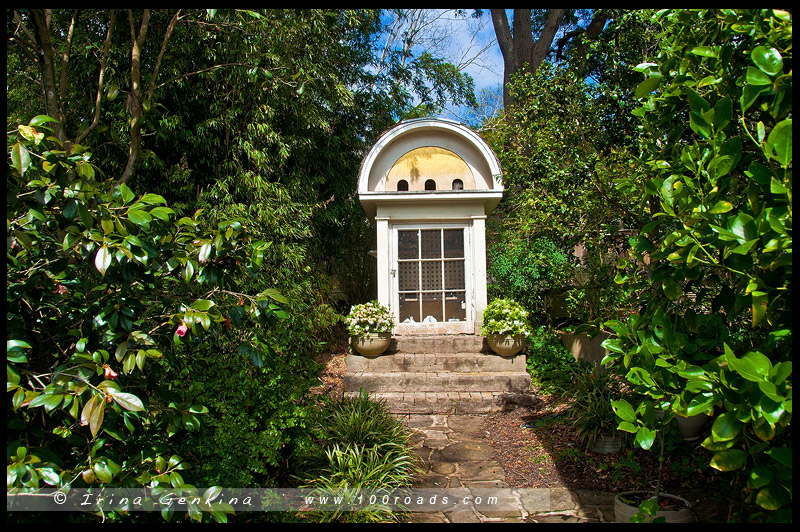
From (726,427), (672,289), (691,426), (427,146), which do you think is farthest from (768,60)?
(427,146)

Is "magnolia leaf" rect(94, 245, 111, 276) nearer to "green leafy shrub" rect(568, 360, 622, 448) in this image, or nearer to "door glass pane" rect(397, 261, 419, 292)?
"green leafy shrub" rect(568, 360, 622, 448)

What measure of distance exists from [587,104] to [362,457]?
152 inches

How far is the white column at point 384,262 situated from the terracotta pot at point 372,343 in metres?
0.60

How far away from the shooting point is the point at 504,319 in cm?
581

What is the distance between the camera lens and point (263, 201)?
6.56m

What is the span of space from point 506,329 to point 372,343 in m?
1.64

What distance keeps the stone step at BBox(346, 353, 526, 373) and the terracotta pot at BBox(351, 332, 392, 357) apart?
0.09 metres

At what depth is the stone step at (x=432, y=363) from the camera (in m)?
5.86

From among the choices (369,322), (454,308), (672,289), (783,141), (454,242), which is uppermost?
(454,242)

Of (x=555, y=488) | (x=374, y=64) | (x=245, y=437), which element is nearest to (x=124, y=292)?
(x=245, y=437)

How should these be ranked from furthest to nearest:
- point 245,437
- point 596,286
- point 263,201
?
point 263,201 → point 596,286 → point 245,437

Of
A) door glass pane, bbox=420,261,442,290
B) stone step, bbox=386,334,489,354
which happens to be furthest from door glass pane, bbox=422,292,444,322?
stone step, bbox=386,334,489,354

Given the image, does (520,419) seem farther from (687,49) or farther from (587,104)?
(687,49)

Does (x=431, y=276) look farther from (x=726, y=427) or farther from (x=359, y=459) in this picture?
(x=726, y=427)
